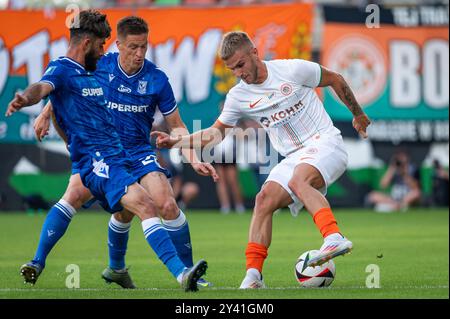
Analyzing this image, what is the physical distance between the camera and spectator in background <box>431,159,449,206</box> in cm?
2133

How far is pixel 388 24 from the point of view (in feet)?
71.1

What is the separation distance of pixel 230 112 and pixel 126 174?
1.53 meters

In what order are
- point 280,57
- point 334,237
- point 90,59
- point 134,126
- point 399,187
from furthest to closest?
point 399,187 < point 280,57 < point 134,126 < point 90,59 < point 334,237

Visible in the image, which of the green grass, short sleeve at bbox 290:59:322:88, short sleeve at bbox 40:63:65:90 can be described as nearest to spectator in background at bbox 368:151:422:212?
the green grass

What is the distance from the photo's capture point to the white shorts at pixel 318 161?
862cm

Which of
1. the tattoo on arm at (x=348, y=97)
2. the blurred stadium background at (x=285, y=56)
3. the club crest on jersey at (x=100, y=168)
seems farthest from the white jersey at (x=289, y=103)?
the blurred stadium background at (x=285, y=56)

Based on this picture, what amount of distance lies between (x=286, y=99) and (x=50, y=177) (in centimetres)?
1296

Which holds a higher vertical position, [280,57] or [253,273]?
[280,57]

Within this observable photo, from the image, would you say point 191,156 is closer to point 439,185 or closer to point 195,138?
point 195,138

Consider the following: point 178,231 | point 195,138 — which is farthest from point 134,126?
point 178,231

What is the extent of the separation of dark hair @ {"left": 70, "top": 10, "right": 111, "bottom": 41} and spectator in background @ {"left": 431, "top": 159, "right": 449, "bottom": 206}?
14.4 meters

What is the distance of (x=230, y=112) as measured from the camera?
9133 millimetres
